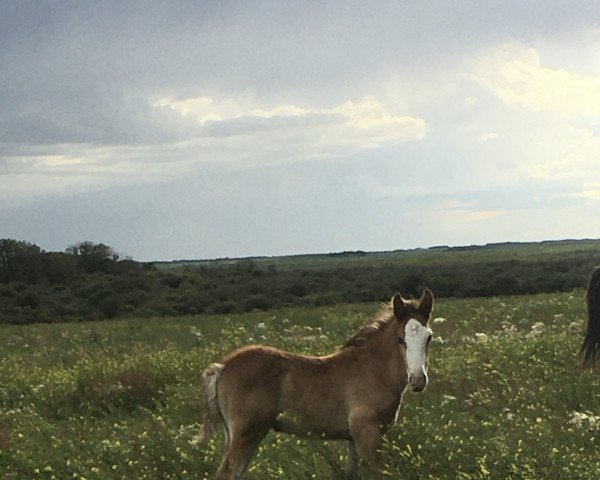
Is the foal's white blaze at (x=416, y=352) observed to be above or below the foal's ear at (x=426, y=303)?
below

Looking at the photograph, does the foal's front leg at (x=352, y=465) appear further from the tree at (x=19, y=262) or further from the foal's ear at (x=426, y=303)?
the tree at (x=19, y=262)

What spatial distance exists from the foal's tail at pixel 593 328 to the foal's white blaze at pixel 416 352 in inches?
259

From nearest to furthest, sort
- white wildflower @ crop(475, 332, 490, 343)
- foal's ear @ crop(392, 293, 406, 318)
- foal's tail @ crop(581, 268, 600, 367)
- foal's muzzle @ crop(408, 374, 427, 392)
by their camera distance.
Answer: foal's muzzle @ crop(408, 374, 427, 392) < foal's ear @ crop(392, 293, 406, 318) < foal's tail @ crop(581, 268, 600, 367) < white wildflower @ crop(475, 332, 490, 343)

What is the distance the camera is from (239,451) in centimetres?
754

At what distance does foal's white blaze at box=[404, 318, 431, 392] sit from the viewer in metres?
7.24

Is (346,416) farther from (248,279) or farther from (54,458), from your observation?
(248,279)

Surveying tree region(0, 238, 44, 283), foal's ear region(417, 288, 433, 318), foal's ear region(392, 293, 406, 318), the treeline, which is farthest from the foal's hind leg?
tree region(0, 238, 44, 283)

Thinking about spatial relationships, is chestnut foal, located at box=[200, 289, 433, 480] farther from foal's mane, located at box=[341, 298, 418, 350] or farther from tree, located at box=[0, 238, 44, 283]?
tree, located at box=[0, 238, 44, 283]

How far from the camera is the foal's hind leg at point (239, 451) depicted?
24.6ft

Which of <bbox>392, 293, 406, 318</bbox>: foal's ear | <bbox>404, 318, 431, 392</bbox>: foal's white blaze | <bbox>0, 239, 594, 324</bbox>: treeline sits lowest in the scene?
<bbox>0, 239, 594, 324</bbox>: treeline

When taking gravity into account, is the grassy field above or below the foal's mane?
below

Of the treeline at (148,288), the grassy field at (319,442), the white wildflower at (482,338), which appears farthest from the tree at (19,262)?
the white wildflower at (482,338)

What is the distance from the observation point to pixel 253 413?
7.57 m

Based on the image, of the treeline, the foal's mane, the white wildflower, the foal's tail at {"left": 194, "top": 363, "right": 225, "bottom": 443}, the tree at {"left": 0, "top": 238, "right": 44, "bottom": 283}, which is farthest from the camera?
the tree at {"left": 0, "top": 238, "right": 44, "bottom": 283}
